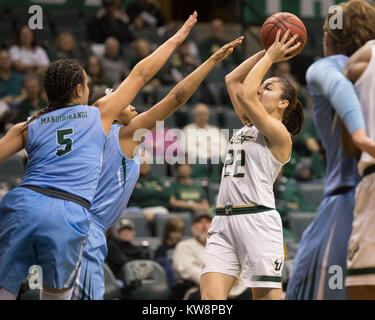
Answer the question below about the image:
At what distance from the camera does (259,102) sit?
4348 mm

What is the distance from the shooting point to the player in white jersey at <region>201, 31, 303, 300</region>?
14.0 feet

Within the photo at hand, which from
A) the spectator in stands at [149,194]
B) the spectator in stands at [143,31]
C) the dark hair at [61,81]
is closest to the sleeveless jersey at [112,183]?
the dark hair at [61,81]

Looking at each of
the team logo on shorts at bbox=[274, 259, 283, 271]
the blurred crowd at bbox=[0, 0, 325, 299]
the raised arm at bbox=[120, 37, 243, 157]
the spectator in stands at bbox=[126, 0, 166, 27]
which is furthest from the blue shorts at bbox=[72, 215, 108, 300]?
the spectator in stands at bbox=[126, 0, 166, 27]

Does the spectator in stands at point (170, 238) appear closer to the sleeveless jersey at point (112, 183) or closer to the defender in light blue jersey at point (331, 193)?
the sleeveless jersey at point (112, 183)

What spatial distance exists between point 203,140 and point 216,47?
2.66 meters

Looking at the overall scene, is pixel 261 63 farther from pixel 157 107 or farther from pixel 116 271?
pixel 116 271

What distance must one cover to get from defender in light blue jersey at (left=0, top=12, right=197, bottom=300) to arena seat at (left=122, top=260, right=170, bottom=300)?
3437mm

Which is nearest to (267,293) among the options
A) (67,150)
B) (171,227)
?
(67,150)

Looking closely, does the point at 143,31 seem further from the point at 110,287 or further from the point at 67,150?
the point at 67,150

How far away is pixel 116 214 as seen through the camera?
14.8 feet

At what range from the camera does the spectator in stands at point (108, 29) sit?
11.4 metres

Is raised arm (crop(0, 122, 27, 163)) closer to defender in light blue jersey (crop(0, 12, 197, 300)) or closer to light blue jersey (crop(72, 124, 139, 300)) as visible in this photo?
defender in light blue jersey (crop(0, 12, 197, 300))

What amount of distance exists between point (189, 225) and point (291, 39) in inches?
186

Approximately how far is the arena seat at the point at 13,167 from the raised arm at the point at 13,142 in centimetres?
467
